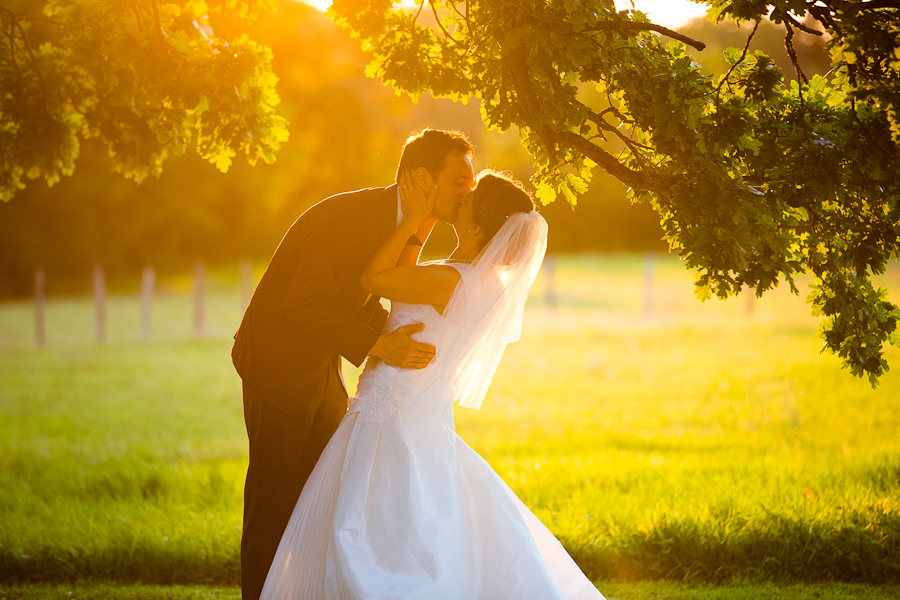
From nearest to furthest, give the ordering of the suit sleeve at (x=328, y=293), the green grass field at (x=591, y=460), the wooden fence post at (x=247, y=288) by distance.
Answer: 1. the suit sleeve at (x=328, y=293)
2. the green grass field at (x=591, y=460)
3. the wooden fence post at (x=247, y=288)

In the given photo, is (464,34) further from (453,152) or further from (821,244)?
(821,244)

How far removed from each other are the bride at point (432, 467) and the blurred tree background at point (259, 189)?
113ft

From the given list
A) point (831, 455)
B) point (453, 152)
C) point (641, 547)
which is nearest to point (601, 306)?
point (831, 455)

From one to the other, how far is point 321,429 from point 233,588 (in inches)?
79.0

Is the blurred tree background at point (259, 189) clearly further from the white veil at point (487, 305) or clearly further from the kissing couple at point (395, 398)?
the white veil at point (487, 305)

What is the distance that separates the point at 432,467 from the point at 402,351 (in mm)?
660

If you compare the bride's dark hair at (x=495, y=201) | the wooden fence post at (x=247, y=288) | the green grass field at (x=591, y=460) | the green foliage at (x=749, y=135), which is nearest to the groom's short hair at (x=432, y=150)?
the bride's dark hair at (x=495, y=201)

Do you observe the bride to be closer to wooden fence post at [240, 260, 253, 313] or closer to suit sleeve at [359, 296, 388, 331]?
suit sleeve at [359, 296, 388, 331]

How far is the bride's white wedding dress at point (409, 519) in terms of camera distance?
3.97 metres

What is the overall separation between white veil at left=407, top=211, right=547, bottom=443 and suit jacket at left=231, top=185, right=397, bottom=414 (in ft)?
1.93

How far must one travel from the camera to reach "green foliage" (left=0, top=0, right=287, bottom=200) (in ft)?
20.0

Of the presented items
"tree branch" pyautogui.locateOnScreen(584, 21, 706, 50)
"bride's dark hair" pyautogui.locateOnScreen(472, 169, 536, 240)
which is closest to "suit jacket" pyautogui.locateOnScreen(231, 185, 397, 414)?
"bride's dark hair" pyautogui.locateOnScreen(472, 169, 536, 240)

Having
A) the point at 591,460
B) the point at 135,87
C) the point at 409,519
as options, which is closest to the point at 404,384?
the point at 409,519

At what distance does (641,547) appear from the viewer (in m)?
6.18
